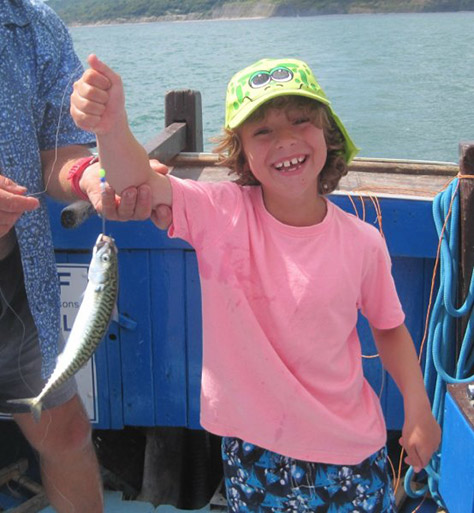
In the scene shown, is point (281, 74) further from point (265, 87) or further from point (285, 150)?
point (285, 150)

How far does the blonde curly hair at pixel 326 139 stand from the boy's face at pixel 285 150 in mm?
21

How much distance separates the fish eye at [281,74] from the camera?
82.1 inches

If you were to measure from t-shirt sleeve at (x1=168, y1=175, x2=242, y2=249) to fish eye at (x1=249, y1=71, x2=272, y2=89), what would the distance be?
35 cm

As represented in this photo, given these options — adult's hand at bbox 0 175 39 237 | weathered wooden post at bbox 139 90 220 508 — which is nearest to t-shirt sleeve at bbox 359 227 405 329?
adult's hand at bbox 0 175 39 237

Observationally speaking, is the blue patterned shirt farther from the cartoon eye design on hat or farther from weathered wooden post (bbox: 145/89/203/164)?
weathered wooden post (bbox: 145/89/203/164)

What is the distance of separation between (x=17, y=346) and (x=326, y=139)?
4.45ft

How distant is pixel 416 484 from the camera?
132 inches

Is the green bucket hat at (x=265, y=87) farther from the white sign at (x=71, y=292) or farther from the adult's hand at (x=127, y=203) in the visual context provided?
the white sign at (x=71, y=292)

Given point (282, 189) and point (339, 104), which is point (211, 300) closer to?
point (282, 189)

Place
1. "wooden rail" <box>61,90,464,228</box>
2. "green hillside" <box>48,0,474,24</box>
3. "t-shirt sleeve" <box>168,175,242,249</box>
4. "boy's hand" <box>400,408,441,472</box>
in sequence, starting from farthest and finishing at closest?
"green hillside" <box>48,0,474,24</box> → "wooden rail" <box>61,90,464,228</box> → "boy's hand" <box>400,408,441,472</box> → "t-shirt sleeve" <box>168,175,242,249</box>

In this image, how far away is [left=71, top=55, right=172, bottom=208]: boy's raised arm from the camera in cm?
173

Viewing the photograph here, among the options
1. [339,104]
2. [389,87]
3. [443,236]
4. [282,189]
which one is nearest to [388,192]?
[443,236]

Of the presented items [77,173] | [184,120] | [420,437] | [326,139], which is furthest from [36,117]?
[184,120]

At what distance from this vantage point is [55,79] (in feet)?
7.68
